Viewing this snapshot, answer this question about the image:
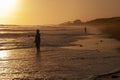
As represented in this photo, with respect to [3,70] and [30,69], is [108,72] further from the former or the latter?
[3,70]

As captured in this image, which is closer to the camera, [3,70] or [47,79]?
[47,79]

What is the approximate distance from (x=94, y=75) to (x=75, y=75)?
1.20m

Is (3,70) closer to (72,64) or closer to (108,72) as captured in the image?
(72,64)

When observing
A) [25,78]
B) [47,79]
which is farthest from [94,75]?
[25,78]

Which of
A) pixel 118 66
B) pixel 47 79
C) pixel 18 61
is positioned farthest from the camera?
pixel 18 61

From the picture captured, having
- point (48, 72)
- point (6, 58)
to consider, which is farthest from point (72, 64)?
point (6, 58)

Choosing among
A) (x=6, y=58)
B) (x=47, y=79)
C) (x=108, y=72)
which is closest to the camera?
(x=47, y=79)

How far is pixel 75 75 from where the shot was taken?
17.8 m

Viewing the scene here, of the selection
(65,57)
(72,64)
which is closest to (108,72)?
(72,64)

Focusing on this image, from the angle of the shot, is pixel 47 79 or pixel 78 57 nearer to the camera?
pixel 47 79

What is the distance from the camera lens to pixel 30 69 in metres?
19.7

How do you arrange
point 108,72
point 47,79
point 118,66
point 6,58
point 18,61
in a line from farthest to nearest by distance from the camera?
point 6,58 < point 18,61 < point 118,66 < point 108,72 < point 47,79

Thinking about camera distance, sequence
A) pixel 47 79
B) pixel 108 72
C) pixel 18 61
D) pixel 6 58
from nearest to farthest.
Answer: pixel 47 79 → pixel 108 72 → pixel 18 61 → pixel 6 58

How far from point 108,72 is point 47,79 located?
4.36m
